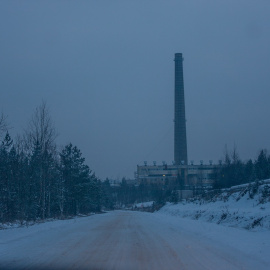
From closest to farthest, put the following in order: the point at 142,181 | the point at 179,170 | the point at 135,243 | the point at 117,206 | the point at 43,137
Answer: the point at 135,243, the point at 43,137, the point at 179,170, the point at 142,181, the point at 117,206

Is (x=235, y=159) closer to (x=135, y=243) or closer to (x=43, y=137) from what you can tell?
(x=43, y=137)

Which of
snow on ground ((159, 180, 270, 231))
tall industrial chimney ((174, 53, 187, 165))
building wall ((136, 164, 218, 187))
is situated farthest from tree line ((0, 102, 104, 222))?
building wall ((136, 164, 218, 187))

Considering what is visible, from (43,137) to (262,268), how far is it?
31354mm

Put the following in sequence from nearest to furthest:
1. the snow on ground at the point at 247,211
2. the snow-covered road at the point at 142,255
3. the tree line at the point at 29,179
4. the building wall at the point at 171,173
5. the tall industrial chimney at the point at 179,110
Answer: the snow-covered road at the point at 142,255 → the snow on ground at the point at 247,211 → the tree line at the point at 29,179 → the tall industrial chimney at the point at 179,110 → the building wall at the point at 171,173

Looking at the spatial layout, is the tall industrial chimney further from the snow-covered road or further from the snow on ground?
the snow-covered road

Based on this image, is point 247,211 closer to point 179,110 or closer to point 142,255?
point 142,255

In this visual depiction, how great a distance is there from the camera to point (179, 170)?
10494 centimetres

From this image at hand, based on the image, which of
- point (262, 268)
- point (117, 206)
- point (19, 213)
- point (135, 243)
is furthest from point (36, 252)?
point (117, 206)

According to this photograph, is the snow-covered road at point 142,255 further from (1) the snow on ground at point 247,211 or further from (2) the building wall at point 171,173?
(2) the building wall at point 171,173

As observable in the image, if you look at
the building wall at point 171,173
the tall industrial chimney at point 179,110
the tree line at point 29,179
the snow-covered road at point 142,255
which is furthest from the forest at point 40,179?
the building wall at point 171,173

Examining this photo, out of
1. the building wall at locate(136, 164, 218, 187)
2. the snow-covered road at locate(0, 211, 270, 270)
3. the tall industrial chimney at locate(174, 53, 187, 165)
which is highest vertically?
the tall industrial chimney at locate(174, 53, 187, 165)

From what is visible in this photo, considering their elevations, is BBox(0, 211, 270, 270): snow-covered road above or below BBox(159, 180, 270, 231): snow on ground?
below

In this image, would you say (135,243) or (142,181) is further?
(142,181)

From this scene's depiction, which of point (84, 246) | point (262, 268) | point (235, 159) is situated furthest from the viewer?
point (235, 159)
